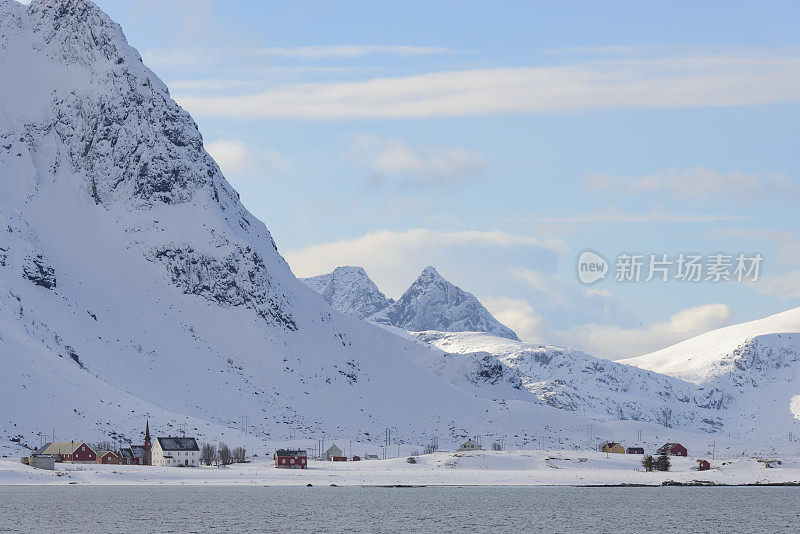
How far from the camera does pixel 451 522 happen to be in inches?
5335

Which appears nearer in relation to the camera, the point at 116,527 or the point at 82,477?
the point at 116,527

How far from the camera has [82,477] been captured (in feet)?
646

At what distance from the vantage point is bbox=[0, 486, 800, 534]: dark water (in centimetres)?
12938

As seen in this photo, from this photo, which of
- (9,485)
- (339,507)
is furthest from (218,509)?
(9,485)

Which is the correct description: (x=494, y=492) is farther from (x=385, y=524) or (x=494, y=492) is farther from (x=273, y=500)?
(x=385, y=524)

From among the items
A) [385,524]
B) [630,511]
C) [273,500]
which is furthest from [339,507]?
[630,511]

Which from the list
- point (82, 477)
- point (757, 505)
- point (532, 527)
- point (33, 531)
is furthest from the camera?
point (82, 477)

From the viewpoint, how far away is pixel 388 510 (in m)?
151

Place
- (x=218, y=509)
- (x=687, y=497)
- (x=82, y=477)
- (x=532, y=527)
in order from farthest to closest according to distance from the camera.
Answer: (x=82, y=477) → (x=687, y=497) → (x=218, y=509) → (x=532, y=527)

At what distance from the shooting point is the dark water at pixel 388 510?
129375 mm

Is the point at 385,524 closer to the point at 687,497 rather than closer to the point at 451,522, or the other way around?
the point at 451,522

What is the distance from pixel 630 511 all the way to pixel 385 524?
35.3 metres

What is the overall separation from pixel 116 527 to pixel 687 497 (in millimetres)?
88960

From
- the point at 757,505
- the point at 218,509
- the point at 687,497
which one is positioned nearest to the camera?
the point at 218,509
